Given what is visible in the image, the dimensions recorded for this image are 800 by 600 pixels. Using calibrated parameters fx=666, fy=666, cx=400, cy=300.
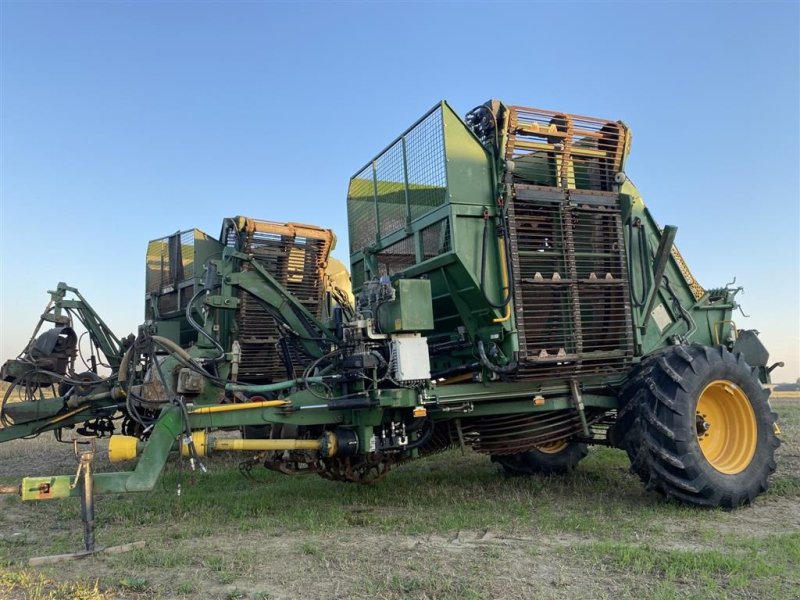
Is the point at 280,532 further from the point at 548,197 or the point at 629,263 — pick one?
the point at 629,263

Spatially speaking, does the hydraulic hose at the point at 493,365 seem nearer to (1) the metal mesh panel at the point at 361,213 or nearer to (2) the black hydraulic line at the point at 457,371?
(2) the black hydraulic line at the point at 457,371

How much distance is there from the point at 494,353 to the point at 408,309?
0.90 m

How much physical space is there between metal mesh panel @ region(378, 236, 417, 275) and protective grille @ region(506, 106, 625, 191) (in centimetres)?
122

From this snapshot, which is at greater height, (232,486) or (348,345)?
(348,345)

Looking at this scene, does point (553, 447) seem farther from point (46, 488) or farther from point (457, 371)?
point (46, 488)

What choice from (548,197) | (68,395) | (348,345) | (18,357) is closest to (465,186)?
(548,197)

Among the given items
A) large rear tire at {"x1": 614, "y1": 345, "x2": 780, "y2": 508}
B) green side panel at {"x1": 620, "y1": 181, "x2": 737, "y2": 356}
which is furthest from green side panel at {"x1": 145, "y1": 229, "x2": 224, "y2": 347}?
large rear tire at {"x1": 614, "y1": 345, "x2": 780, "y2": 508}

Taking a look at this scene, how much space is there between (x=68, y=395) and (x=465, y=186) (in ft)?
19.2

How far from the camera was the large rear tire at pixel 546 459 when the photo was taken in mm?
7898

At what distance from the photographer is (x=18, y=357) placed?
8.68 meters

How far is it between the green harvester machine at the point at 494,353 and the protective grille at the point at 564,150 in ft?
0.06

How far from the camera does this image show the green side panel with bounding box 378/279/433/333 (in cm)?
538

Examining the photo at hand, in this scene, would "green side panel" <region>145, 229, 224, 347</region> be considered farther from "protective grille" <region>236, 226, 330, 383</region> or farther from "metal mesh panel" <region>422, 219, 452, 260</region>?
"metal mesh panel" <region>422, 219, 452, 260</region>

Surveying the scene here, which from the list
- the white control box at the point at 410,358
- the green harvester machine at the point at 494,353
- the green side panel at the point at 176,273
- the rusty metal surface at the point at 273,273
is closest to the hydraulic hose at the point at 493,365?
the green harvester machine at the point at 494,353
